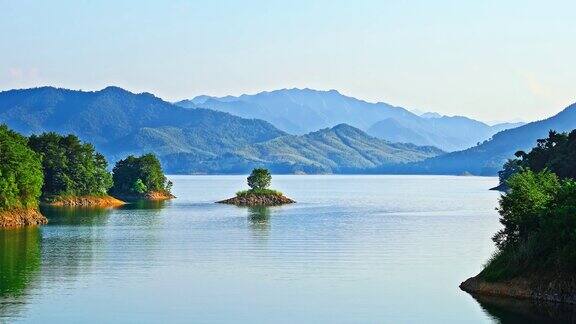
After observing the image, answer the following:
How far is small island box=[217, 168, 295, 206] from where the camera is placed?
172250 millimetres

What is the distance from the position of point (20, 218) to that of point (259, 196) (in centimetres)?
7177

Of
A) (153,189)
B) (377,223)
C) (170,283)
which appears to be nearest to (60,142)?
(153,189)

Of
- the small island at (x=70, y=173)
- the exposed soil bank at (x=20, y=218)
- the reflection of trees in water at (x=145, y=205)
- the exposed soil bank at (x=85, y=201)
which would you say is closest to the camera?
the exposed soil bank at (x=20, y=218)

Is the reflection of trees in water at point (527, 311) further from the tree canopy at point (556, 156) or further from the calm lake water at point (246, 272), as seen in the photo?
the tree canopy at point (556, 156)

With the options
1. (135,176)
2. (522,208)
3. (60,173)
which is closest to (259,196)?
(135,176)

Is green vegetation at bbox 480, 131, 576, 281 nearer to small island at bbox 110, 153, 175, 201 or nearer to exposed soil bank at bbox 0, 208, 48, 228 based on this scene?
exposed soil bank at bbox 0, 208, 48, 228

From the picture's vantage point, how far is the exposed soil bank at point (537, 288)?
4931cm

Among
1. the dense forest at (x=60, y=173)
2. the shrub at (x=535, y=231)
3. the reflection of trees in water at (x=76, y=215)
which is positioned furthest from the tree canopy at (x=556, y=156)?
the dense forest at (x=60, y=173)

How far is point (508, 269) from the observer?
5381 centimetres

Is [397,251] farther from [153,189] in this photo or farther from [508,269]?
[153,189]

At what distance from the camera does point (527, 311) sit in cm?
4850

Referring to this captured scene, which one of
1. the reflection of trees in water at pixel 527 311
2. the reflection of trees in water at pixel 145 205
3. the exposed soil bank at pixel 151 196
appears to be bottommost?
the reflection of trees in water at pixel 527 311

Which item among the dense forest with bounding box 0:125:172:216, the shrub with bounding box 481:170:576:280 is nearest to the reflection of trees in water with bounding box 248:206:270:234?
the dense forest with bounding box 0:125:172:216

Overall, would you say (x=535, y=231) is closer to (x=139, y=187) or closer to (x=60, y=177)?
(x=60, y=177)
